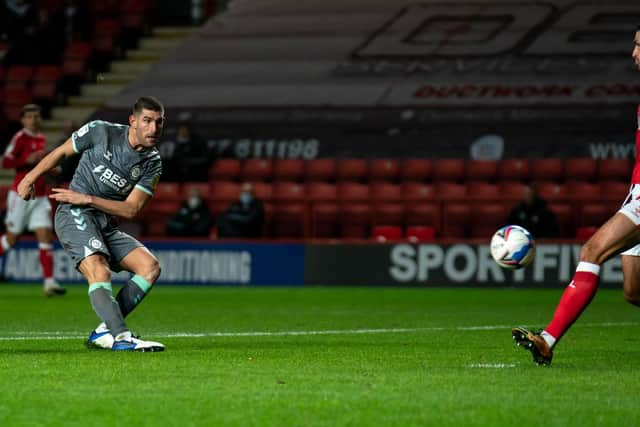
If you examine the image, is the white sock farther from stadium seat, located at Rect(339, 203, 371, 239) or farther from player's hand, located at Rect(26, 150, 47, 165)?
stadium seat, located at Rect(339, 203, 371, 239)

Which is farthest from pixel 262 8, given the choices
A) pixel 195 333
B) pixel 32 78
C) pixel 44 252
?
pixel 195 333

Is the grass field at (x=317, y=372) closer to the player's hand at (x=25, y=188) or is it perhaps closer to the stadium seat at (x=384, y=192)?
the player's hand at (x=25, y=188)

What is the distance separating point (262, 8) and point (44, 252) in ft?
47.0

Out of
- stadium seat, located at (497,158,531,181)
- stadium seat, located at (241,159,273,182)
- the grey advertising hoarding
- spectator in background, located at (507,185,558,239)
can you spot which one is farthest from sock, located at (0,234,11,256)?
stadium seat, located at (497,158,531,181)

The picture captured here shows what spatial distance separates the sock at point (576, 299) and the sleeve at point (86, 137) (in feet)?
11.4

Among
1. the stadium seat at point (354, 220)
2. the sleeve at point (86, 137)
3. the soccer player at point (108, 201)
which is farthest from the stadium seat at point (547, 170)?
the sleeve at point (86, 137)

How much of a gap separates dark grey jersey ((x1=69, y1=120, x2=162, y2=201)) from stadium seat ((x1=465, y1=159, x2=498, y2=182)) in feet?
47.5

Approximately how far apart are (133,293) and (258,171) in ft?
48.5

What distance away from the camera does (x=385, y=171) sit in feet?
77.6

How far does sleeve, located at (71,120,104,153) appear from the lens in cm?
923

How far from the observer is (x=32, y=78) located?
28.4 m

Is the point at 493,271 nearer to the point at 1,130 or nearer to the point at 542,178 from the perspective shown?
the point at 542,178

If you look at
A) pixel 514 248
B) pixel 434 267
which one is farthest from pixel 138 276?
pixel 434 267

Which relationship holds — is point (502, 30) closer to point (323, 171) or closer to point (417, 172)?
point (417, 172)
